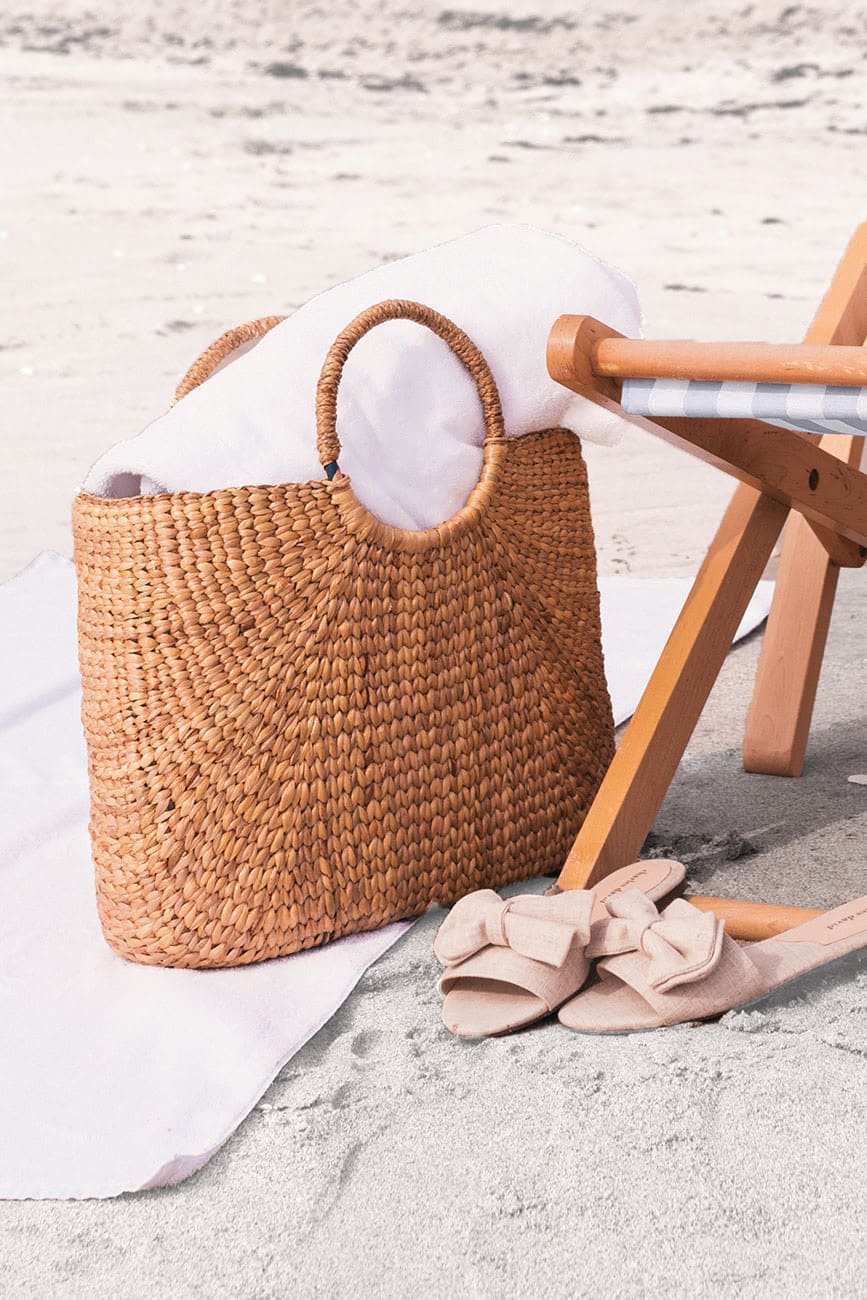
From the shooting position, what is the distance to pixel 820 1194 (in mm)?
1001

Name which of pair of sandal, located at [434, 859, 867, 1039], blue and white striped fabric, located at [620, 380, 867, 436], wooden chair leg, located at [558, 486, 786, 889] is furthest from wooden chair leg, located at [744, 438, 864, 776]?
blue and white striped fabric, located at [620, 380, 867, 436]

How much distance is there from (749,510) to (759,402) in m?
0.39

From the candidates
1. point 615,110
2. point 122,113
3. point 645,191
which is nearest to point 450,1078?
point 645,191

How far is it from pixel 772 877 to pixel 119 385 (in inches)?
131

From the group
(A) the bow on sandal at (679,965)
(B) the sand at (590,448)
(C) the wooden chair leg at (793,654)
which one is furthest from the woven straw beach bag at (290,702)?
(C) the wooden chair leg at (793,654)

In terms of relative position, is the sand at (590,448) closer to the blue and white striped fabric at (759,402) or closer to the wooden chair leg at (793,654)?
the wooden chair leg at (793,654)

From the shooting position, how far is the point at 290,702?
1353 mm

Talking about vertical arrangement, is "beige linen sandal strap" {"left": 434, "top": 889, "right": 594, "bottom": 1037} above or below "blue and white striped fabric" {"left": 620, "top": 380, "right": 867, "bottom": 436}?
below

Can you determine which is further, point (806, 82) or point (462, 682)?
point (806, 82)

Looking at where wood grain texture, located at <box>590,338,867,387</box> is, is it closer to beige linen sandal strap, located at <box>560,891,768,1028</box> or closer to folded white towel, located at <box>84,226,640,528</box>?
folded white towel, located at <box>84,226,640,528</box>

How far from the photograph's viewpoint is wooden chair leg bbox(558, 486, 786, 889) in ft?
4.72

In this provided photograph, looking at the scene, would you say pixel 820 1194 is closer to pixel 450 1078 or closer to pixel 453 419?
pixel 450 1078

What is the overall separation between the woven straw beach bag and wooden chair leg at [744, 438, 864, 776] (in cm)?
46

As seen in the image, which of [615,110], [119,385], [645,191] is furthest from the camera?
[615,110]
